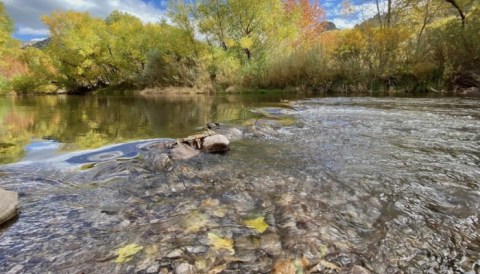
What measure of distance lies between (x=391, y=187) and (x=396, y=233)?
0.82m

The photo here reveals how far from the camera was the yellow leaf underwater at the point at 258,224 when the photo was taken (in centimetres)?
201

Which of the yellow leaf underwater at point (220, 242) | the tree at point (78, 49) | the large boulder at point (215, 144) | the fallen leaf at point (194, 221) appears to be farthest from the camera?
the tree at point (78, 49)

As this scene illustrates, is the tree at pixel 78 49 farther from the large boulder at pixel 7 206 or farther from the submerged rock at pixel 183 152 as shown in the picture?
the large boulder at pixel 7 206

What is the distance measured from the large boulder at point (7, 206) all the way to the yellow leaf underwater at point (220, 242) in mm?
1470

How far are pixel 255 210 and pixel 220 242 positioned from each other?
54 cm

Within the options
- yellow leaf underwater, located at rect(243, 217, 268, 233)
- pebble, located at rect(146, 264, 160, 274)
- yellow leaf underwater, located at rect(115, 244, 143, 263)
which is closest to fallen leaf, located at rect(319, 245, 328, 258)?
yellow leaf underwater, located at rect(243, 217, 268, 233)

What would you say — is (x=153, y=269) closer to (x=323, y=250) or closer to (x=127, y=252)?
(x=127, y=252)

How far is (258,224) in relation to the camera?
2082 mm

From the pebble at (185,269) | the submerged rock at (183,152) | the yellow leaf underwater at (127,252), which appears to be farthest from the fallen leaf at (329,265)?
the submerged rock at (183,152)

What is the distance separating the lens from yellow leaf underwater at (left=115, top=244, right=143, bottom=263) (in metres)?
1.67

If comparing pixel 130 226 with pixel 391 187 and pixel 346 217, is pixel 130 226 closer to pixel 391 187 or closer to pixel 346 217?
pixel 346 217

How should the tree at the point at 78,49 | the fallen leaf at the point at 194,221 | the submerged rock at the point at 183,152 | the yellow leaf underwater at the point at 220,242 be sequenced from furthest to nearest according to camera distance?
the tree at the point at 78,49, the submerged rock at the point at 183,152, the fallen leaf at the point at 194,221, the yellow leaf underwater at the point at 220,242

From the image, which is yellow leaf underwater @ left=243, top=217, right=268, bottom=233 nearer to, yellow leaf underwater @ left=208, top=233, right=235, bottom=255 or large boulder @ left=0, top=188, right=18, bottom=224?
yellow leaf underwater @ left=208, top=233, right=235, bottom=255

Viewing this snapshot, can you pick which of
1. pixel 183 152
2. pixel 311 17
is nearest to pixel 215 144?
pixel 183 152
